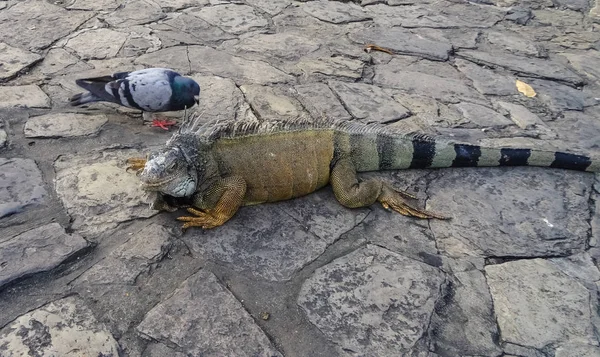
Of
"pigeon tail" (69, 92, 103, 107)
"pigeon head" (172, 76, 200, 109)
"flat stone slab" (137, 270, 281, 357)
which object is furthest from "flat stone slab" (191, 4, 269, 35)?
"flat stone slab" (137, 270, 281, 357)

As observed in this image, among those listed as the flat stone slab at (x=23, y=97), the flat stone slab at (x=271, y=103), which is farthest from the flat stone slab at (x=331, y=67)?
the flat stone slab at (x=23, y=97)

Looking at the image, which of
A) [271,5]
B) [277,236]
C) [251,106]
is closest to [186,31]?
[271,5]

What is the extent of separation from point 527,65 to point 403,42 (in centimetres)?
137

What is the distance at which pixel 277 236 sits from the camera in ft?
11.1

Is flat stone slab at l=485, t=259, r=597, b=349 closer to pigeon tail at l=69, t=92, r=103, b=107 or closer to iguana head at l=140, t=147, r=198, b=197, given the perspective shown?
iguana head at l=140, t=147, r=198, b=197

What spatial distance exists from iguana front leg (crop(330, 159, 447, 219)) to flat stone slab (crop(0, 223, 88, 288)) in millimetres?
1651

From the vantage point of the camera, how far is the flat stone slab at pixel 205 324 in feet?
8.66

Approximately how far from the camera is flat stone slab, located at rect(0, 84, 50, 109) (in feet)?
14.2

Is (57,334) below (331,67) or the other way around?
the other way around

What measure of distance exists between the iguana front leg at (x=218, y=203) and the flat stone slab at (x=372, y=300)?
0.69m

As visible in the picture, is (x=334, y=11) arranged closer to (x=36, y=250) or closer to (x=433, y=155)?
(x=433, y=155)

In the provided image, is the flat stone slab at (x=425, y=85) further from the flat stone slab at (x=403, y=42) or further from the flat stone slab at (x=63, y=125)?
the flat stone slab at (x=63, y=125)

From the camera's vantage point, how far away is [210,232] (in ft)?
10.9

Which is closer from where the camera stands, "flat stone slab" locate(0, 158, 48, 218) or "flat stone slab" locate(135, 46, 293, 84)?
"flat stone slab" locate(0, 158, 48, 218)
